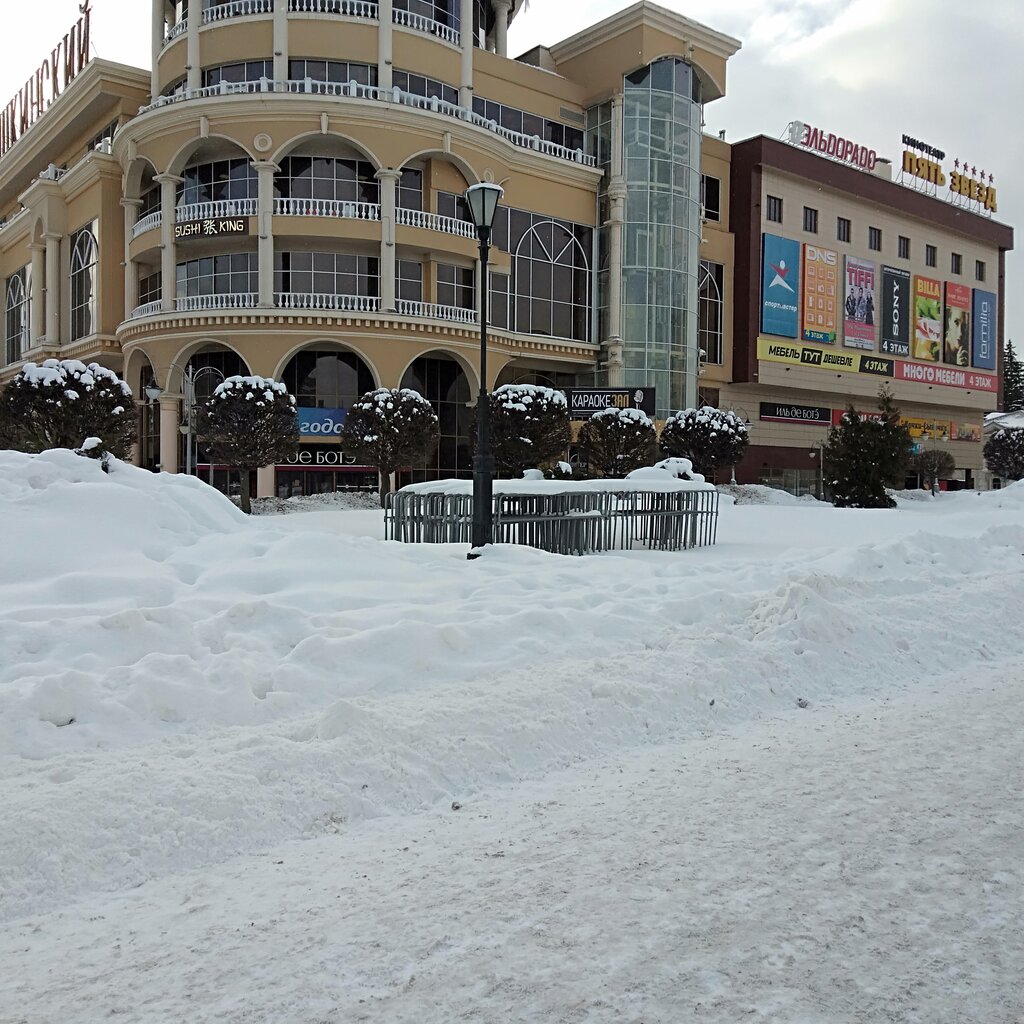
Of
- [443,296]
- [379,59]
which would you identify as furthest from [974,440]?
[379,59]

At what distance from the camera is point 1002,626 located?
29.3 ft

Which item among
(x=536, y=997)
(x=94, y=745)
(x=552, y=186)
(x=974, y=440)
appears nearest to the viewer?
(x=536, y=997)

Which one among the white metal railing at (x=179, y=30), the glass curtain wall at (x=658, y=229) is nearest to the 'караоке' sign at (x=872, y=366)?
the glass curtain wall at (x=658, y=229)

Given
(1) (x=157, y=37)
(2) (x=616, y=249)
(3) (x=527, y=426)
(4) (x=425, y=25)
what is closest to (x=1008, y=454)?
(2) (x=616, y=249)

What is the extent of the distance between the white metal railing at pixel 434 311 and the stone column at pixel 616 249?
7.93 metres

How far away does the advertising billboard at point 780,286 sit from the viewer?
5050cm

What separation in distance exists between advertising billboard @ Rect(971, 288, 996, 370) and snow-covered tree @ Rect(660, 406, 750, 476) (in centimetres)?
3322

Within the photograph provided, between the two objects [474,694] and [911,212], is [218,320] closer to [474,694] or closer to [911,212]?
[474,694]

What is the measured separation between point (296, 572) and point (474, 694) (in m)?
3.47

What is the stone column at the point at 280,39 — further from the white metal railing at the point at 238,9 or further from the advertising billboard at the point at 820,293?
the advertising billboard at the point at 820,293

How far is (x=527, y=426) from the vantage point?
3403cm

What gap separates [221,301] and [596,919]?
122ft

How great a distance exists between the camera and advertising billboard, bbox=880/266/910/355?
57.0 metres

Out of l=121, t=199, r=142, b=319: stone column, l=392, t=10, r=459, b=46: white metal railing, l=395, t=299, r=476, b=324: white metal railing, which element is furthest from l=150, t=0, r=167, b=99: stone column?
l=395, t=299, r=476, b=324: white metal railing
